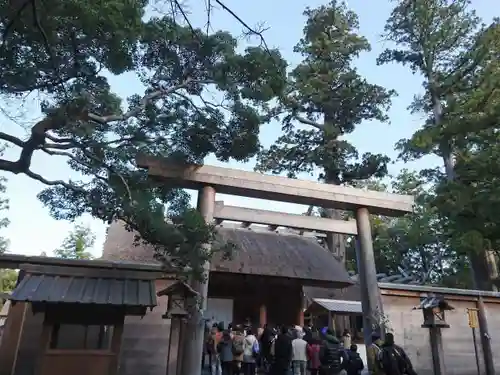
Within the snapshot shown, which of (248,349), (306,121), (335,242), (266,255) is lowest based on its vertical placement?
(248,349)

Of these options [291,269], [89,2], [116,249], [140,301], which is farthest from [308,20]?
[140,301]

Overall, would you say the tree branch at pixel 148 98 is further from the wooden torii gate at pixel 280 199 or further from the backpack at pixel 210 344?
the backpack at pixel 210 344

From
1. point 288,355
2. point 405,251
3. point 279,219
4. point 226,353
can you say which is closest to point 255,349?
point 226,353

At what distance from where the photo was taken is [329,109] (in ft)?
61.6

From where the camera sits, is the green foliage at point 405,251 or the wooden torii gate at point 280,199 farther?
the green foliage at point 405,251

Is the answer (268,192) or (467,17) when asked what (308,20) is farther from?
(268,192)

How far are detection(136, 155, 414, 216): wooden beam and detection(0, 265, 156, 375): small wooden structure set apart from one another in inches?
86.4

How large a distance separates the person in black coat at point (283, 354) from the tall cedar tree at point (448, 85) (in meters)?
7.10

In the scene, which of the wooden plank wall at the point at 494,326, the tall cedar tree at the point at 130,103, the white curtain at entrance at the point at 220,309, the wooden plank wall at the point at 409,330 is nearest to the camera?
the tall cedar tree at the point at 130,103

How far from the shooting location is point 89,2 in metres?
6.41

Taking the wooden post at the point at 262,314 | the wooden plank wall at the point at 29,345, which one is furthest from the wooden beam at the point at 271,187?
the wooden post at the point at 262,314

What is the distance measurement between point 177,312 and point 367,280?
4046mm

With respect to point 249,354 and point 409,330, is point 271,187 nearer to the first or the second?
point 249,354

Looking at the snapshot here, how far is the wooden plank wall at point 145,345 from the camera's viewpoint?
358 inches
